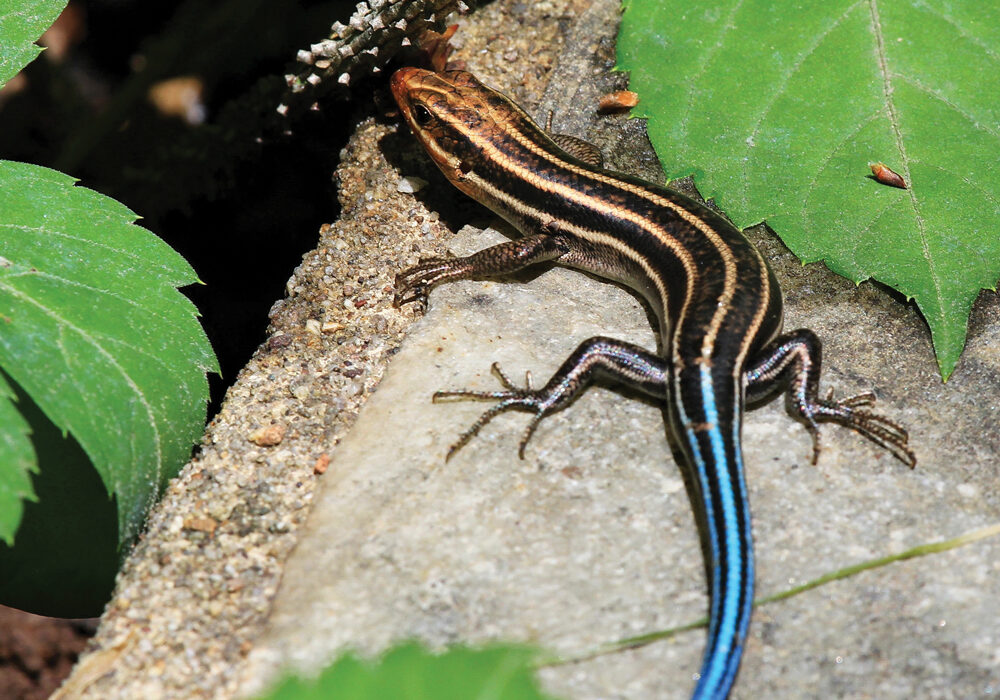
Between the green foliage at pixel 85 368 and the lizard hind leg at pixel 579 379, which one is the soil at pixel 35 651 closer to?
the green foliage at pixel 85 368

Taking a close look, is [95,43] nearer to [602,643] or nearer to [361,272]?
[361,272]

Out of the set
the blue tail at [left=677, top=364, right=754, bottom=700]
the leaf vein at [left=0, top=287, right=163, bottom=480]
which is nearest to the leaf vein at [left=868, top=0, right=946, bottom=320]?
the blue tail at [left=677, top=364, right=754, bottom=700]

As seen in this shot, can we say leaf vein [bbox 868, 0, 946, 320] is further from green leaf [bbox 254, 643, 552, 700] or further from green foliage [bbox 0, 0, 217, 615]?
green foliage [bbox 0, 0, 217, 615]

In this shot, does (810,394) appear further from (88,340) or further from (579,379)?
(88,340)

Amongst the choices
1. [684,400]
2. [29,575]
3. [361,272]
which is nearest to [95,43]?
[361,272]

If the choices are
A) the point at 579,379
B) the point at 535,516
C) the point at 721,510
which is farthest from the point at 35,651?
the point at 721,510
